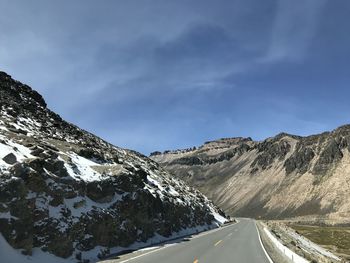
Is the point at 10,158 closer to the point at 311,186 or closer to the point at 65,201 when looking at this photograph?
the point at 65,201

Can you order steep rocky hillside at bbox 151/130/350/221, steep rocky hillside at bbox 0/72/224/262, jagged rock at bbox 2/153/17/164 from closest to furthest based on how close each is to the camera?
steep rocky hillside at bbox 0/72/224/262 → jagged rock at bbox 2/153/17/164 → steep rocky hillside at bbox 151/130/350/221

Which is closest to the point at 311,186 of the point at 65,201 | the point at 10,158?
the point at 65,201

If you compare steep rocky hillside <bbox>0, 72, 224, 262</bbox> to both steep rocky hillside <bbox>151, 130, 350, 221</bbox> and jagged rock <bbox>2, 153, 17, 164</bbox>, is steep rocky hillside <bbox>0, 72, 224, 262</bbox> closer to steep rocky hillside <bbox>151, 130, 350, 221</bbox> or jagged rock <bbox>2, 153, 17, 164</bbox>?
jagged rock <bbox>2, 153, 17, 164</bbox>

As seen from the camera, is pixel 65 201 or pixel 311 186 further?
pixel 311 186

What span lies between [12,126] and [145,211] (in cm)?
1227

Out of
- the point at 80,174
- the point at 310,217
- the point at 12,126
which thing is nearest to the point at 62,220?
the point at 80,174

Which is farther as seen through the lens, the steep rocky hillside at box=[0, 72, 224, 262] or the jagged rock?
the jagged rock

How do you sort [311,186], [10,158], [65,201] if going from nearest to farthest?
[10,158] < [65,201] < [311,186]

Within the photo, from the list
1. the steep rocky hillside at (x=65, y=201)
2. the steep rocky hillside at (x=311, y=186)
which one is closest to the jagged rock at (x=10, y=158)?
the steep rocky hillside at (x=65, y=201)

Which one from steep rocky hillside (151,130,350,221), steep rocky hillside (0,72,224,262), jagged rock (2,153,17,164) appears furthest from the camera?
steep rocky hillside (151,130,350,221)

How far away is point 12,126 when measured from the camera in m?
31.2

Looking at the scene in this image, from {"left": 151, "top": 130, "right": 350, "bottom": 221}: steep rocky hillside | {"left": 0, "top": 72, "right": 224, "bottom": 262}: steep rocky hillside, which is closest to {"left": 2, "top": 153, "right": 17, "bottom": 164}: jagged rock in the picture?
{"left": 0, "top": 72, "right": 224, "bottom": 262}: steep rocky hillside

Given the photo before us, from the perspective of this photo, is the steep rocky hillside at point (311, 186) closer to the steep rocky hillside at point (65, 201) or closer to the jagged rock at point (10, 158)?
the steep rocky hillside at point (65, 201)

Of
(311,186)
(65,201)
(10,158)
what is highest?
(311,186)
